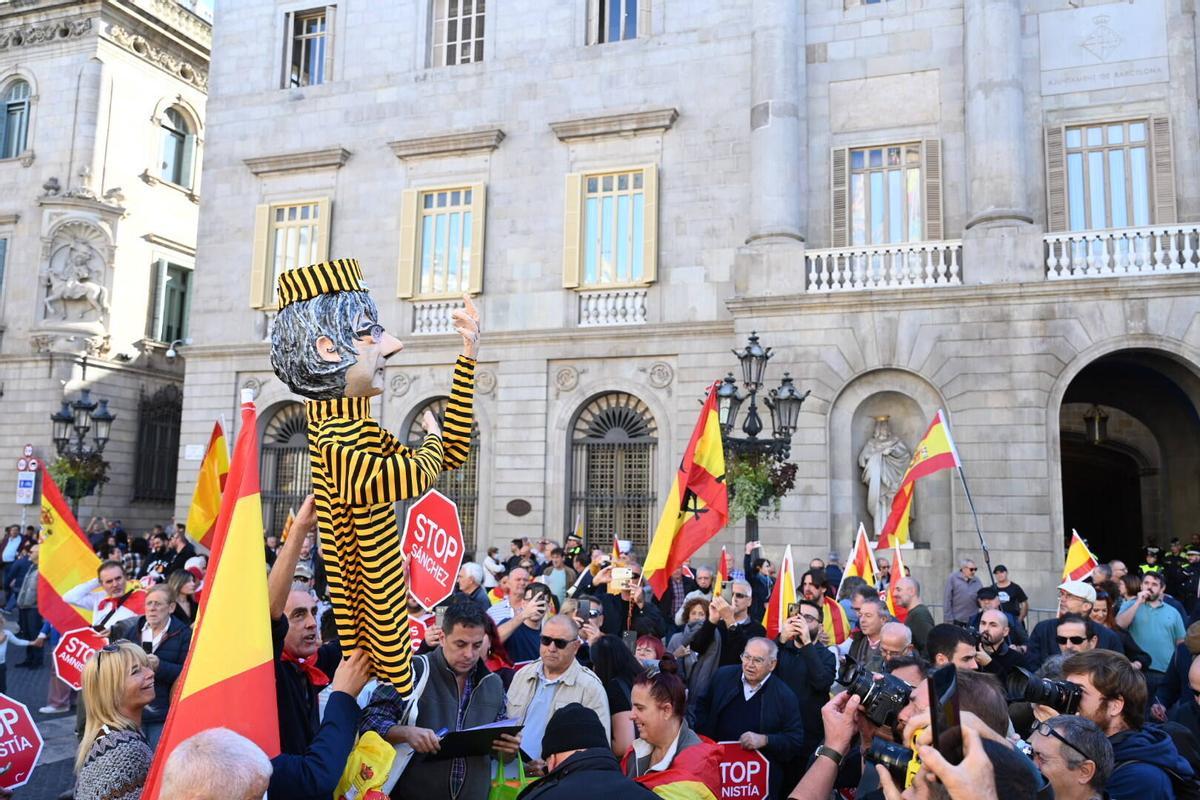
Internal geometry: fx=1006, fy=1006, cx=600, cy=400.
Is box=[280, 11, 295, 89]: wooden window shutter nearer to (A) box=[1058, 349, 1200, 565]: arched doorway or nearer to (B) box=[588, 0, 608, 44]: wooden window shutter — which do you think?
(B) box=[588, 0, 608, 44]: wooden window shutter

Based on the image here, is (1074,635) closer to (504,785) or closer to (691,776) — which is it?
(691,776)

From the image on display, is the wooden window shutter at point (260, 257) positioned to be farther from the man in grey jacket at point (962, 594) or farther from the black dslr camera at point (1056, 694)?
the black dslr camera at point (1056, 694)

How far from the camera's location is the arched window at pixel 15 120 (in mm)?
28828

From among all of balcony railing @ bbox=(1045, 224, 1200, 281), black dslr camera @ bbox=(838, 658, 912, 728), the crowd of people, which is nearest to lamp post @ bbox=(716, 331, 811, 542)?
the crowd of people

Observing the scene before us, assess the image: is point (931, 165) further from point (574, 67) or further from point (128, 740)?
point (128, 740)

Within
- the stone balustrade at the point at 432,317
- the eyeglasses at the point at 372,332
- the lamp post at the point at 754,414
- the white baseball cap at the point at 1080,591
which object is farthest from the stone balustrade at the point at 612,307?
the eyeglasses at the point at 372,332

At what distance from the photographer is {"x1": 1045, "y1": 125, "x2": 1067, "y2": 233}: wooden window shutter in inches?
736

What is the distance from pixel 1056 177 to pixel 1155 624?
11593 mm

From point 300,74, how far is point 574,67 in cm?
754

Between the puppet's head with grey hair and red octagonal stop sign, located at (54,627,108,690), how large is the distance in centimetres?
538

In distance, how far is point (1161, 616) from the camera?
31.4 ft

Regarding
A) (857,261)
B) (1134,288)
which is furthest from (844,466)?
(1134,288)

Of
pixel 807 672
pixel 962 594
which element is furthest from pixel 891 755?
pixel 962 594

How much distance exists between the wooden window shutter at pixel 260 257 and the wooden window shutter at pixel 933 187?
48.4 feet
